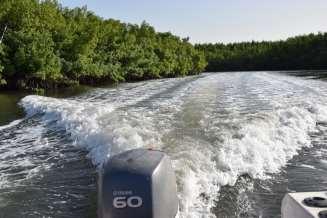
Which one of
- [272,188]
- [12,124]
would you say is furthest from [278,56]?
[272,188]

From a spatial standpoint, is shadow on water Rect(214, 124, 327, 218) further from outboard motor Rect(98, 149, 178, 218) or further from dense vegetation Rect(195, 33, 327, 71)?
dense vegetation Rect(195, 33, 327, 71)

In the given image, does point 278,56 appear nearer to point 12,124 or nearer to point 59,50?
point 59,50

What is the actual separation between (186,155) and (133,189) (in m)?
3.22

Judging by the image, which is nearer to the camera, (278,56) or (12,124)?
(12,124)

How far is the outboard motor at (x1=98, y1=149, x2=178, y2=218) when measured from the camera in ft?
14.4

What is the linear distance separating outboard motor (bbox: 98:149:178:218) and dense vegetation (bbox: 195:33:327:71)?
7379 cm

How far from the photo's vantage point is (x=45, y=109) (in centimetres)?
1484

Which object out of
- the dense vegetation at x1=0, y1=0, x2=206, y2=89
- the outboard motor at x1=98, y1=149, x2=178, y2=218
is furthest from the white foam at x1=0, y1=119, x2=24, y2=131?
the dense vegetation at x1=0, y1=0, x2=206, y2=89

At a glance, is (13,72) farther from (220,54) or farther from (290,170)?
(220,54)

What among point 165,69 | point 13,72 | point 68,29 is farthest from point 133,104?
point 165,69

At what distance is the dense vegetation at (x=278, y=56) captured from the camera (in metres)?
82.2

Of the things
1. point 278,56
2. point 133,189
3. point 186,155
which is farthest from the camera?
point 278,56

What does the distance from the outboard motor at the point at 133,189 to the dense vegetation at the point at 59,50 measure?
75.2 feet

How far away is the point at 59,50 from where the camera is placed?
108 ft
